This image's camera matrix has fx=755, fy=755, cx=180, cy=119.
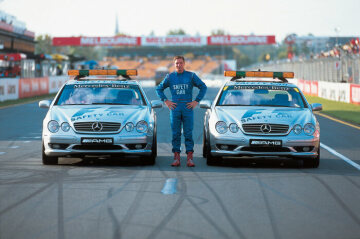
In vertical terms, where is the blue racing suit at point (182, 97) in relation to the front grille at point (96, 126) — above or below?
above

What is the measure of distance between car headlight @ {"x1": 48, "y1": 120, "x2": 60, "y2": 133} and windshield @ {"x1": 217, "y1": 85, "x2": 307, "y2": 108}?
2659 mm

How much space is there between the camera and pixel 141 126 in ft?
37.7

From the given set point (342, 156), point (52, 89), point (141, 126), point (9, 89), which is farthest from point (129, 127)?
point (52, 89)

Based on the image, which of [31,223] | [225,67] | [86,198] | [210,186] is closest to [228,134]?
[210,186]

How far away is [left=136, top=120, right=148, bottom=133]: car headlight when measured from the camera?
1145 centimetres

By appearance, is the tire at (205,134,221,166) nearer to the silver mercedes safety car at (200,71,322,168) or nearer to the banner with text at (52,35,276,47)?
the silver mercedes safety car at (200,71,322,168)

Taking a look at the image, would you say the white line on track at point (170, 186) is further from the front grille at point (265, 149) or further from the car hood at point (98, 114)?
the car hood at point (98, 114)

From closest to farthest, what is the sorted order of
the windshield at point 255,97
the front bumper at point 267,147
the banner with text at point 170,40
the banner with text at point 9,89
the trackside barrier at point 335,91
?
the front bumper at point 267,147
the windshield at point 255,97
the trackside barrier at point 335,91
the banner with text at point 9,89
the banner with text at point 170,40

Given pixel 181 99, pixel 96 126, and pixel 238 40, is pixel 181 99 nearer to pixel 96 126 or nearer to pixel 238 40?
pixel 96 126

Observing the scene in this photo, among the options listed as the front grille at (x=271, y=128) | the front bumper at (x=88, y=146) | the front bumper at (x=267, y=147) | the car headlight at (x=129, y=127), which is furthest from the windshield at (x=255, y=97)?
the front bumper at (x=88, y=146)

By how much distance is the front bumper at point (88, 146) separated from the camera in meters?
11.2

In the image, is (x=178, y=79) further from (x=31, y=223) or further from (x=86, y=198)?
(x=31, y=223)

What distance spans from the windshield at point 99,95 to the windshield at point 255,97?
4.60 feet

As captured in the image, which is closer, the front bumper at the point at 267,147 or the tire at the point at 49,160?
the front bumper at the point at 267,147
